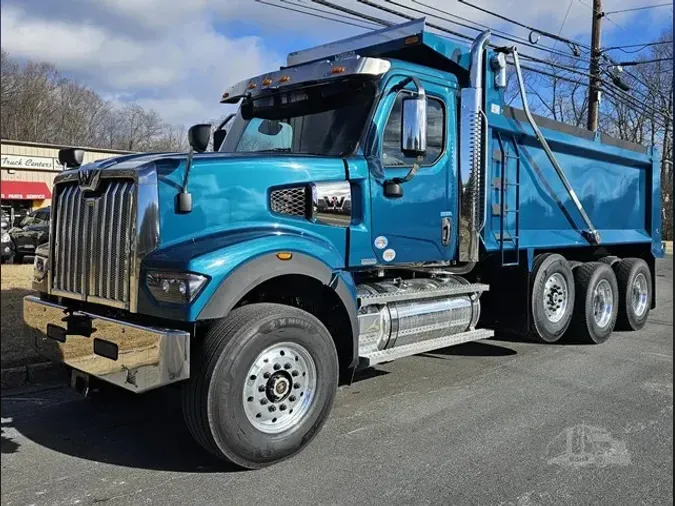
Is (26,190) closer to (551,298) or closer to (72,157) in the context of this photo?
(72,157)

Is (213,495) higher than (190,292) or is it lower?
lower

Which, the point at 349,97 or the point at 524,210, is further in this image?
the point at 524,210

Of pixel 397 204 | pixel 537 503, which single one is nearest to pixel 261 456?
pixel 537 503

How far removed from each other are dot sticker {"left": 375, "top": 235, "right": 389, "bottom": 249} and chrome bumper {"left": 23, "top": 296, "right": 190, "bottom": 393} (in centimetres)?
206

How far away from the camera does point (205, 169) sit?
13.9 feet

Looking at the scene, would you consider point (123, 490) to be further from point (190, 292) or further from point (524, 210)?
point (524, 210)

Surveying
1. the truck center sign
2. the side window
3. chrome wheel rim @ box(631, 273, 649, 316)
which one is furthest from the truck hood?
the truck center sign

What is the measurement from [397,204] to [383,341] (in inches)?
46.4

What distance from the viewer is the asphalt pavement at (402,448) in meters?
3.63

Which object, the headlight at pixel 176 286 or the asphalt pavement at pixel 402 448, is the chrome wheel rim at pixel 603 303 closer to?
the asphalt pavement at pixel 402 448

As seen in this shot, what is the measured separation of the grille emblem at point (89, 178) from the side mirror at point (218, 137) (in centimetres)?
207

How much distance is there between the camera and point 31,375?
589 cm

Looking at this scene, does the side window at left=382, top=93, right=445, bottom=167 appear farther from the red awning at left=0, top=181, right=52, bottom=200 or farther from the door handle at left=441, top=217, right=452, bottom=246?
the red awning at left=0, top=181, right=52, bottom=200

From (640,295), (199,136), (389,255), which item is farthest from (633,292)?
(199,136)
